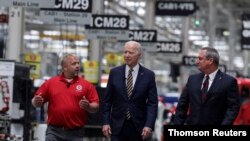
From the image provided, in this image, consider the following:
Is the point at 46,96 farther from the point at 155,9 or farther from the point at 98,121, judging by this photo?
the point at 155,9

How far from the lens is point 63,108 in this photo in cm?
1078

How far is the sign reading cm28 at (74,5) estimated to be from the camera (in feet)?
59.0

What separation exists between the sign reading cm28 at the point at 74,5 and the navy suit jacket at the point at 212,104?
Result: 8258 millimetres

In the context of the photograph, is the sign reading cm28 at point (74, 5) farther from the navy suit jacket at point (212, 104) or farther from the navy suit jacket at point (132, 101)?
the navy suit jacket at point (212, 104)

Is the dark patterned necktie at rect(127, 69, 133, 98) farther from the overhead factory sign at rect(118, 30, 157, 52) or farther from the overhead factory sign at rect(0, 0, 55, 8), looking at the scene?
the overhead factory sign at rect(118, 30, 157, 52)

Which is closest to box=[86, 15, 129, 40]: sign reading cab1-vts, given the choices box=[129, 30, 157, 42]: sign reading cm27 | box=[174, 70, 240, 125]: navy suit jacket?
box=[129, 30, 157, 42]: sign reading cm27

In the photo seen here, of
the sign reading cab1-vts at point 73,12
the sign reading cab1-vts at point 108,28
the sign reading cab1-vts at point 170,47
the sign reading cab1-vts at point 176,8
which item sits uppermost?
the sign reading cab1-vts at point 176,8

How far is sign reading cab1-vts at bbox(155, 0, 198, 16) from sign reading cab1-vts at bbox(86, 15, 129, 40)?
17.9 feet

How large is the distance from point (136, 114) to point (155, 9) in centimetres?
2048

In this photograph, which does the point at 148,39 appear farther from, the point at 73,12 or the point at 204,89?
the point at 204,89

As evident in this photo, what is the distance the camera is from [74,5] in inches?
719

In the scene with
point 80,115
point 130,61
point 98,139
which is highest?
point 130,61

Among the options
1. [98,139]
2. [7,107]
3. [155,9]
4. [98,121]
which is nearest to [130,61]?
[7,107]

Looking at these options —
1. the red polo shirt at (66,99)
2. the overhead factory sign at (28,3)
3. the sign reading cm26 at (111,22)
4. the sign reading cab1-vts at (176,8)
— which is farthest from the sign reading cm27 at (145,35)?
the red polo shirt at (66,99)
